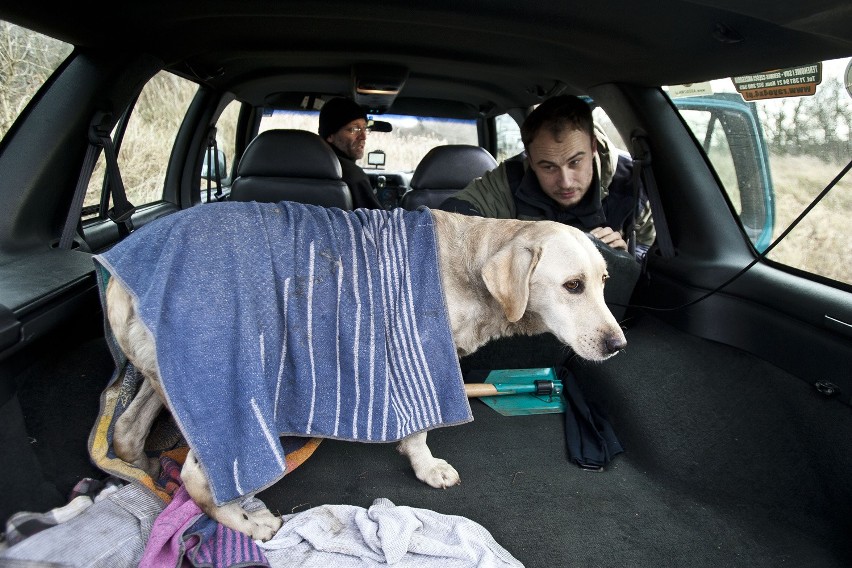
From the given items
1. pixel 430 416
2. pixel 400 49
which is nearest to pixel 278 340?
pixel 430 416

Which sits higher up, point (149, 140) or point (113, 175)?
point (149, 140)

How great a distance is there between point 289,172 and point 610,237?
89.2 inches

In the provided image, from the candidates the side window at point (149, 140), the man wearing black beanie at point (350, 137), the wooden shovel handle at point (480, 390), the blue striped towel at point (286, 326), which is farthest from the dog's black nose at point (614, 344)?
the man wearing black beanie at point (350, 137)

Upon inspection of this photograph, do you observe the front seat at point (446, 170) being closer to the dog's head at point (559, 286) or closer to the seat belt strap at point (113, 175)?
the seat belt strap at point (113, 175)

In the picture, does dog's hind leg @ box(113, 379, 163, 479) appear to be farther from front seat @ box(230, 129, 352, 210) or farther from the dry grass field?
the dry grass field

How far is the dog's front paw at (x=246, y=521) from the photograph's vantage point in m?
2.06

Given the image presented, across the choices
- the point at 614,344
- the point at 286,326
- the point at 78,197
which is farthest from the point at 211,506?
the point at 614,344

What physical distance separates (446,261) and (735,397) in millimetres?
1347

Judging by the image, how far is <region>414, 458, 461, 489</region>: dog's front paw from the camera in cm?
251

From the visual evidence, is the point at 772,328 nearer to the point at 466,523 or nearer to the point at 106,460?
the point at 466,523

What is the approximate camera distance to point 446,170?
4.67m

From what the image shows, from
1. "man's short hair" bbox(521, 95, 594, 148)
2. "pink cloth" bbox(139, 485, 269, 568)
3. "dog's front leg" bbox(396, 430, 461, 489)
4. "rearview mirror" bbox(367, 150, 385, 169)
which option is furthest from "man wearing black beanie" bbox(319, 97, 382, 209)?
"pink cloth" bbox(139, 485, 269, 568)

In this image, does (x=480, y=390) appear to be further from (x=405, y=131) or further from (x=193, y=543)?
(x=405, y=131)

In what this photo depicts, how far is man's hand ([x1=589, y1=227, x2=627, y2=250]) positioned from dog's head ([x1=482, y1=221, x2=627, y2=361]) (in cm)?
69
